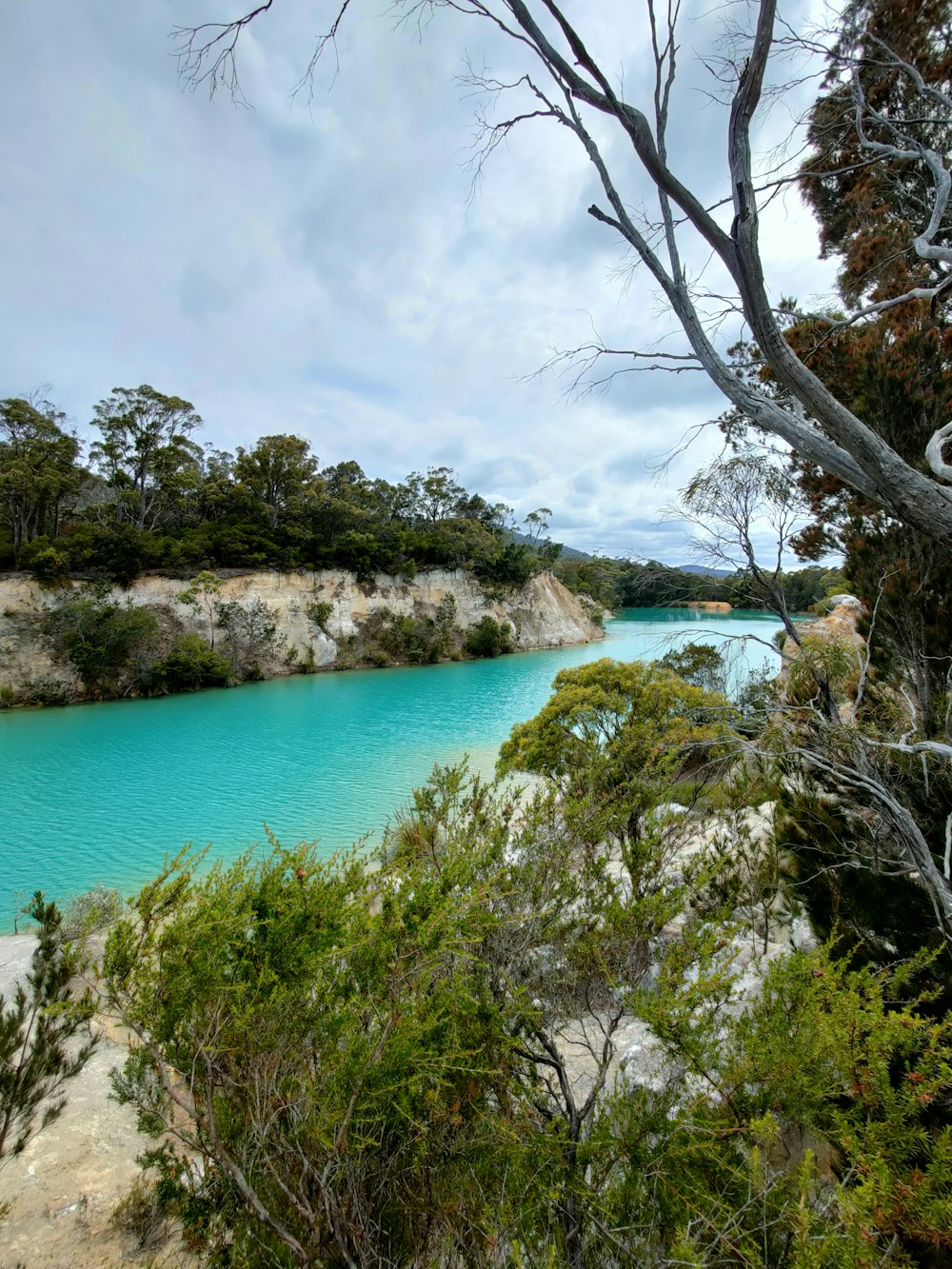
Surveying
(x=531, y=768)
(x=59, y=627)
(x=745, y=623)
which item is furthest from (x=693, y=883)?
(x=745, y=623)

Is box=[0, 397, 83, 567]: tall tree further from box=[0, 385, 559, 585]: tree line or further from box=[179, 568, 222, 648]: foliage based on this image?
box=[179, 568, 222, 648]: foliage

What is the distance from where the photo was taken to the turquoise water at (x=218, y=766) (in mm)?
8102

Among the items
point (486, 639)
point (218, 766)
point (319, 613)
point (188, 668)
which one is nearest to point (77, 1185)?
point (218, 766)

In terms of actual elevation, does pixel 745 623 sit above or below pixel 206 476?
below

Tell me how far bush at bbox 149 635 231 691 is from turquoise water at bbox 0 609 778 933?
3.16 feet

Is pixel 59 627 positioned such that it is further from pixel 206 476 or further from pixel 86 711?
pixel 206 476

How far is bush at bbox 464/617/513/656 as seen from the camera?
32.7m

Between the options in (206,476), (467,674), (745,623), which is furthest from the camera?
(745,623)

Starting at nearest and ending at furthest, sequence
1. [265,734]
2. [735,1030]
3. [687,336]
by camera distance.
→ [735,1030]
[687,336]
[265,734]

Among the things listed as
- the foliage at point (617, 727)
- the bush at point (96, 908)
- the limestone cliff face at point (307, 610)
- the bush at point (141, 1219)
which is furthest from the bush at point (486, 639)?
the bush at point (141, 1219)

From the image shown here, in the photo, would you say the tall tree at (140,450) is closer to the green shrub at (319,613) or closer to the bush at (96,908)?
the green shrub at (319,613)

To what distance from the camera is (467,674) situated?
2686 cm

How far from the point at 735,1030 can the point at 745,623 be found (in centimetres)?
4271

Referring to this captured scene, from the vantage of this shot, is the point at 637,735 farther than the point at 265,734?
No
